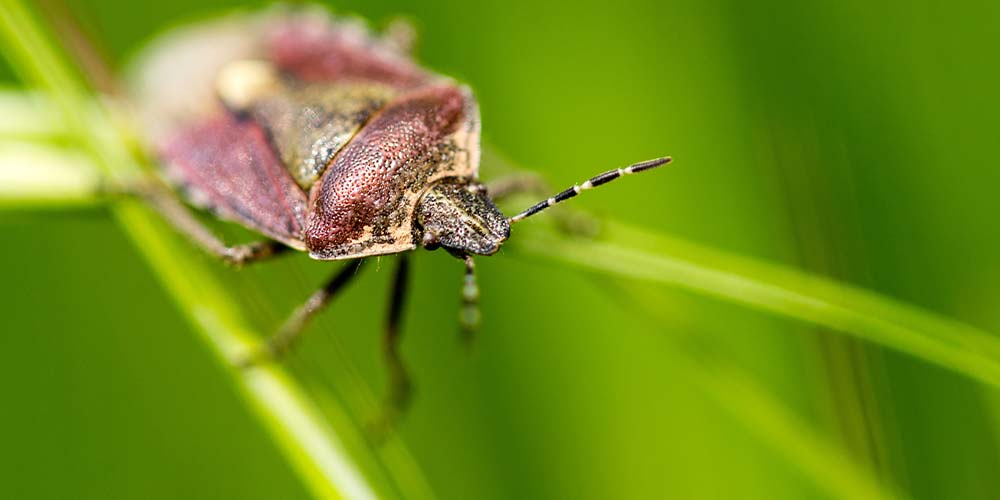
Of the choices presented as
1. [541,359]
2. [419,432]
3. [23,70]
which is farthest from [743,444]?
[23,70]

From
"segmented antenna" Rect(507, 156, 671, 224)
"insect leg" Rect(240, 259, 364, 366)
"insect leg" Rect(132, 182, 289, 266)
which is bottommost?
"insect leg" Rect(240, 259, 364, 366)

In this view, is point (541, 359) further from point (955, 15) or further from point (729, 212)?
point (955, 15)

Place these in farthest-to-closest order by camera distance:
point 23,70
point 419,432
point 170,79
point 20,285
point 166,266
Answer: point 170,79
point 419,432
point 20,285
point 23,70
point 166,266

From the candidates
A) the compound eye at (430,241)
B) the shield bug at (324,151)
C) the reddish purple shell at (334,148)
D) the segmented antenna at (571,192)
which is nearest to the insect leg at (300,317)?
the shield bug at (324,151)

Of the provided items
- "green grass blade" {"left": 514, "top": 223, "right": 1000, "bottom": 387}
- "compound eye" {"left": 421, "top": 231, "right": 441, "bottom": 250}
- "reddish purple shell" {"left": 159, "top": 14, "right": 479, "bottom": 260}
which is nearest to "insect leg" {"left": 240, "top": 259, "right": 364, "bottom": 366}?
"reddish purple shell" {"left": 159, "top": 14, "right": 479, "bottom": 260}

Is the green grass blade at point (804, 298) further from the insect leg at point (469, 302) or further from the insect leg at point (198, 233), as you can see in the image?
the insect leg at point (198, 233)

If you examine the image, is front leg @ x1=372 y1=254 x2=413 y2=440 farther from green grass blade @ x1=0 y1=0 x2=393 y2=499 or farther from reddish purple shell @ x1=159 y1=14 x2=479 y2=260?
green grass blade @ x1=0 y1=0 x2=393 y2=499

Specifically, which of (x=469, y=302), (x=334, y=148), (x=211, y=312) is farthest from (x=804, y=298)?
(x=334, y=148)
